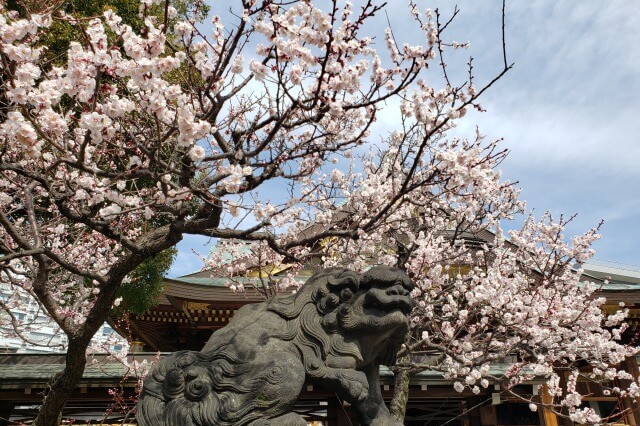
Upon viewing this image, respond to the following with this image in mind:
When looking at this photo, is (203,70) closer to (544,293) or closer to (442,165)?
(442,165)

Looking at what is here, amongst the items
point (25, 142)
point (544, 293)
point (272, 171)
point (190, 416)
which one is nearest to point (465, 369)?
point (544, 293)

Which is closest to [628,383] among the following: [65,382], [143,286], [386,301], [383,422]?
[383,422]

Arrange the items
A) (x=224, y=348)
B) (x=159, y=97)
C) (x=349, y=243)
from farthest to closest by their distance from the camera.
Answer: (x=349, y=243) → (x=159, y=97) → (x=224, y=348)

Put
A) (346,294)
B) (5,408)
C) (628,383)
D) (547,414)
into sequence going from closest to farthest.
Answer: (346,294) < (5,408) < (547,414) < (628,383)

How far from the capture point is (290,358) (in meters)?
2.57

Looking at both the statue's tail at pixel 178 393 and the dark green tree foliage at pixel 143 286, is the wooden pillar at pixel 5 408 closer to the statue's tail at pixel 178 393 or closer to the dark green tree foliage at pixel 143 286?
the dark green tree foliage at pixel 143 286

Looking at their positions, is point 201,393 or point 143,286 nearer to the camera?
point 201,393

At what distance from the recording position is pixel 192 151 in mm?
3275

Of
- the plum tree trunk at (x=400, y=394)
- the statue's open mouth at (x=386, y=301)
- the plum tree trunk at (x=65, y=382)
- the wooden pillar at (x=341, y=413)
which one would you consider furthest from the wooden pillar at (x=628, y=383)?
the plum tree trunk at (x=65, y=382)

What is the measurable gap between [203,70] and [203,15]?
5.99m

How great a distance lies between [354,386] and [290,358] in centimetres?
41

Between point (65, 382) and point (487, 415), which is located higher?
point (487, 415)

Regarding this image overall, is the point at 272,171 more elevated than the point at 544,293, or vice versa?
the point at 544,293

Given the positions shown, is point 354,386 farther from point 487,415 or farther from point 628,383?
point 628,383
